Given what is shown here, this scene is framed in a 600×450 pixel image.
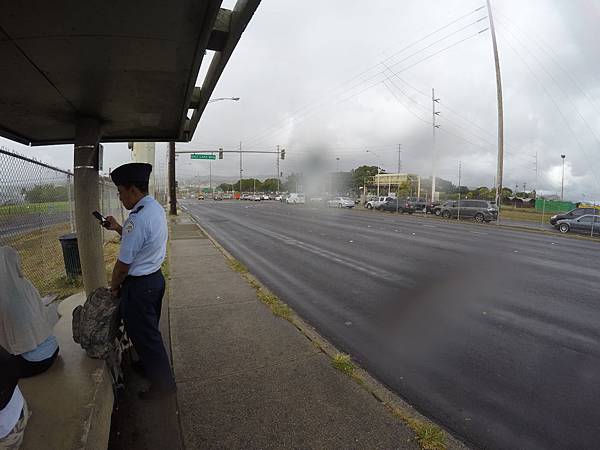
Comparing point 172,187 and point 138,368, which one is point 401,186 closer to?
point 172,187

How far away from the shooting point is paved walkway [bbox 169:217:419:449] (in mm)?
2674

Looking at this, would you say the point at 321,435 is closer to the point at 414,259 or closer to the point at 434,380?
the point at 434,380

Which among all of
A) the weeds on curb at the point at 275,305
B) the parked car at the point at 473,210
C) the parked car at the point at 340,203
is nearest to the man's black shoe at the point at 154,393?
the weeds on curb at the point at 275,305

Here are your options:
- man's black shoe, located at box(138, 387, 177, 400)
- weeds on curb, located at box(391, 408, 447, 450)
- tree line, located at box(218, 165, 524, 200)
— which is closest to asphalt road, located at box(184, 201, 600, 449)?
weeds on curb, located at box(391, 408, 447, 450)

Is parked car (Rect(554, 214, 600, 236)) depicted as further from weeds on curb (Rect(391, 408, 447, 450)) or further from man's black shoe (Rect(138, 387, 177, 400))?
man's black shoe (Rect(138, 387, 177, 400))

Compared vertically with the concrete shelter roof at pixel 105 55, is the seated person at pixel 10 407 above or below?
below

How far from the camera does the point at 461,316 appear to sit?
18.5 ft

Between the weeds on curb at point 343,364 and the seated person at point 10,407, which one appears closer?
the seated person at point 10,407

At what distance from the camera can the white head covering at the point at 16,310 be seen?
2.33m

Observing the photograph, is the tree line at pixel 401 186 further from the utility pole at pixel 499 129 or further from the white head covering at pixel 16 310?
the white head covering at pixel 16 310

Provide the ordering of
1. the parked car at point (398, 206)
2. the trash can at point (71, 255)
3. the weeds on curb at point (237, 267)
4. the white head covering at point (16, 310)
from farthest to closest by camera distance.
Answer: the parked car at point (398, 206)
the weeds on curb at point (237, 267)
the trash can at point (71, 255)
the white head covering at point (16, 310)

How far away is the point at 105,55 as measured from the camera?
264 cm

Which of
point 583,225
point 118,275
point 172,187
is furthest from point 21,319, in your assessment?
point 172,187

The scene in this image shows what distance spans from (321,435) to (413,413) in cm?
82
